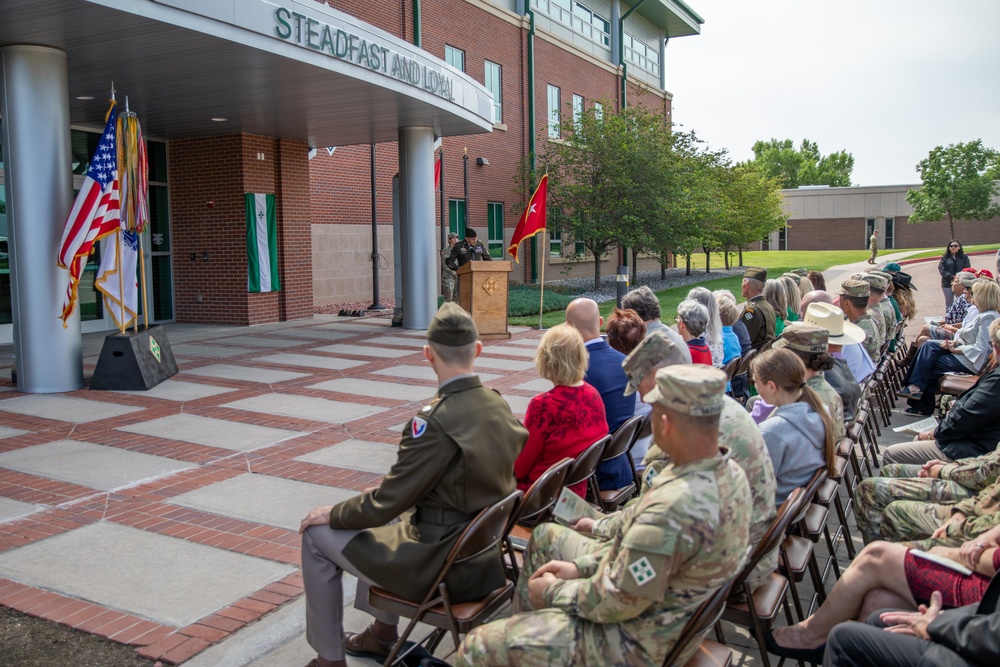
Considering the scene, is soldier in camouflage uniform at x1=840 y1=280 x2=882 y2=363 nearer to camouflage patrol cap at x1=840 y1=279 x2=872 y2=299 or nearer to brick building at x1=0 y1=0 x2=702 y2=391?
camouflage patrol cap at x1=840 y1=279 x2=872 y2=299

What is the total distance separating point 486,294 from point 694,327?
8.47 meters

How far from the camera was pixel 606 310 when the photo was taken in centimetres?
1978

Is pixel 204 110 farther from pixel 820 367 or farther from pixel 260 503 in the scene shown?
pixel 820 367

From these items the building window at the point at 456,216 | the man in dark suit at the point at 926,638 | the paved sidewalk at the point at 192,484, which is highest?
the building window at the point at 456,216

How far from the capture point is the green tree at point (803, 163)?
10919cm

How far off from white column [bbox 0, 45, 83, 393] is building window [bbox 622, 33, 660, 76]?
91.5 ft

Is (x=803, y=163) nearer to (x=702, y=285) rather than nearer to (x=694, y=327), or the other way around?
(x=702, y=285)

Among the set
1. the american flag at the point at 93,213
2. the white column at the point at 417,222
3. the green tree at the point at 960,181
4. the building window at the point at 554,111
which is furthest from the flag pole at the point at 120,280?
the green tree at the point at 960,181

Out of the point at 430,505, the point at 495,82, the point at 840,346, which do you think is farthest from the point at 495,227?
the point at 430,505

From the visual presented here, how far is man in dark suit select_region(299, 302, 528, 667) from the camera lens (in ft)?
10.4

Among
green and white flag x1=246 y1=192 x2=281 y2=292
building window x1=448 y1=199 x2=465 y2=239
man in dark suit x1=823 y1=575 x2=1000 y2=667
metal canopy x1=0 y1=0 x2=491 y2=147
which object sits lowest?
man in dark suit x1=823 y1=575 x2=1000 y2=667

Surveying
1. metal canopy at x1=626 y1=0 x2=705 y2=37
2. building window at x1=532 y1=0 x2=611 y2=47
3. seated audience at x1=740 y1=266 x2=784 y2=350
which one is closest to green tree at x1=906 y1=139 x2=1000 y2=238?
metal canopy at x1=626 y1=0 x2=705 y2=37

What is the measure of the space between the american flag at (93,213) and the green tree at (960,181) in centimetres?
5376

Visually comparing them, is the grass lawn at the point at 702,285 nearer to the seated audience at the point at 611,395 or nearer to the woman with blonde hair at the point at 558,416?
the seated audience at the point at 611,395
